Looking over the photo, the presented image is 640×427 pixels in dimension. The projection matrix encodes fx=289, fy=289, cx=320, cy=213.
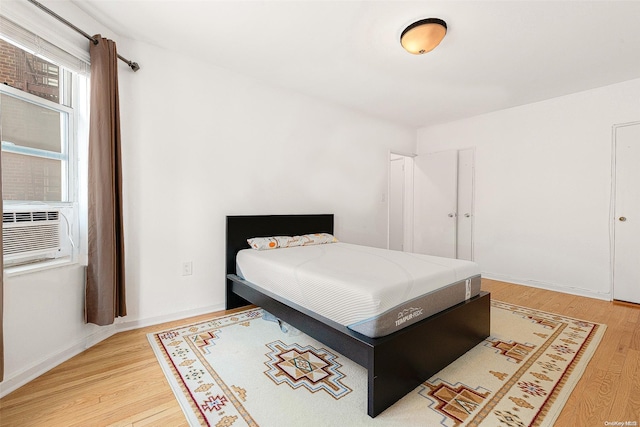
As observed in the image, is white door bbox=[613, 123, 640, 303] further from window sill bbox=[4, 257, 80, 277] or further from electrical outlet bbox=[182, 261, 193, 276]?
window sill bbox=[4, 257, 80, 277]

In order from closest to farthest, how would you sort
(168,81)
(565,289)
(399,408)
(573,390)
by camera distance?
1. (399,408)
2. (573,390)
3. (168,81)
4. (565,289)

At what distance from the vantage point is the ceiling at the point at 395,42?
2027mm

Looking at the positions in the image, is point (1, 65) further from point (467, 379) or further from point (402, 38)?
point (467, 379)

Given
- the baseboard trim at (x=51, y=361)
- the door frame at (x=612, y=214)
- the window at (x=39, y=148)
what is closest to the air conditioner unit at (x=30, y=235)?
the window at (x=39, y=148)

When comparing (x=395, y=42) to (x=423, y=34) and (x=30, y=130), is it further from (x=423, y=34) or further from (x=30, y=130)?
(x=30, y=130)

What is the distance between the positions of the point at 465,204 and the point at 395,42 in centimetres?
296

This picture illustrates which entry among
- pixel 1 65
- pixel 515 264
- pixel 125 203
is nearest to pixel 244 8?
pixel 1 65

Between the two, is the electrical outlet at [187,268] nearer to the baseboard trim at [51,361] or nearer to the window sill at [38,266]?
the baseboard trim at [51,361]

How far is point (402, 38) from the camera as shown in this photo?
2.25m

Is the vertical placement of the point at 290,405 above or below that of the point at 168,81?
below

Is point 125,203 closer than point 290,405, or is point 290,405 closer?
point 290,405

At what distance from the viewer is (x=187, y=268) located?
9.00ft

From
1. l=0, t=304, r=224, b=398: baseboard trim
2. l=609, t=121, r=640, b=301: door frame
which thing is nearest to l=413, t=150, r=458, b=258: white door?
l=609, t=121, r=640, b=301: door frame

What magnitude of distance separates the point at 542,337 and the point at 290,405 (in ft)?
6.89
